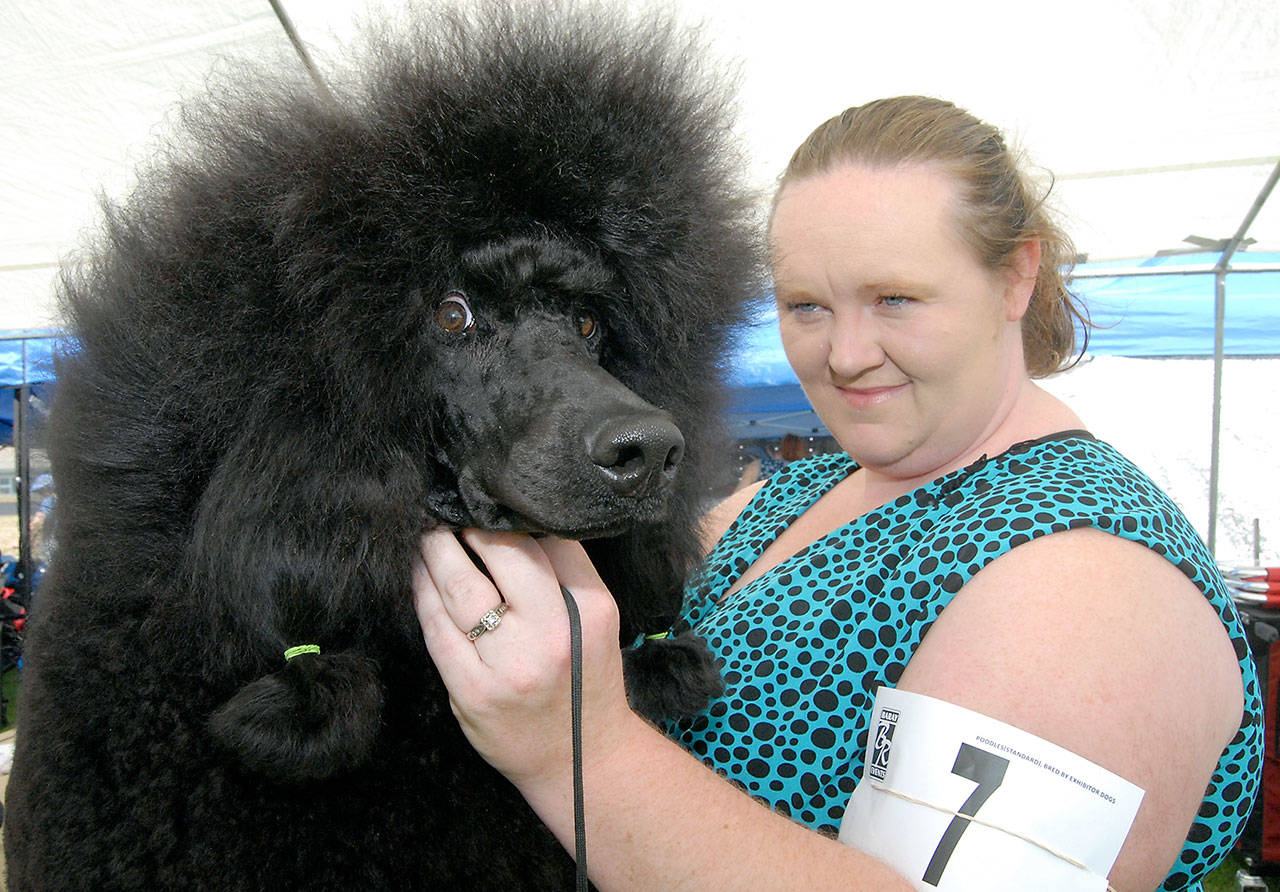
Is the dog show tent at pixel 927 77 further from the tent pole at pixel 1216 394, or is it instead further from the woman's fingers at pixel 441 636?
the woman's fingers at pixel 441 636

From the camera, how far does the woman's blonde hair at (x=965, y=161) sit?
1.08m

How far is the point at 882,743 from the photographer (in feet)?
2.77

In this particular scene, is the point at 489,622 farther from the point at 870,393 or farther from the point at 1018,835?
the point at 870,393

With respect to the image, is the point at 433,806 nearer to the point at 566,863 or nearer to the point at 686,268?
the point at 566,863

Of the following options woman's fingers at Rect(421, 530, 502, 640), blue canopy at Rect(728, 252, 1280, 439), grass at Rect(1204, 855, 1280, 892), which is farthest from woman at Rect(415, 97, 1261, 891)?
blue canopy at Rect(728, 252, 1280, 439)

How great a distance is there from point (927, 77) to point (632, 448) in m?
3.16

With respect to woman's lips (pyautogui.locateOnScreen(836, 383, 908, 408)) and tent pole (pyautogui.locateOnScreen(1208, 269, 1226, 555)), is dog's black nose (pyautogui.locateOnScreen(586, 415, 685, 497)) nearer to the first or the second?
woman's lips (pyautogui.locateOnScreen(836, 383, 908, 408))

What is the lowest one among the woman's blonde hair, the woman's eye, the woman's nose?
the woman's nose

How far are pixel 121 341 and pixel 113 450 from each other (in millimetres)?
107

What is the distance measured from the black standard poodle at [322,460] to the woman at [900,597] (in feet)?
0.27

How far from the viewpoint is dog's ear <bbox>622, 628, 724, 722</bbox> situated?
3.02ft

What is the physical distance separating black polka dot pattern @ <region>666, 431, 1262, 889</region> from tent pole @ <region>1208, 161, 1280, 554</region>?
364 centimetres

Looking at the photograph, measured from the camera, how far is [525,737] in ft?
2.59

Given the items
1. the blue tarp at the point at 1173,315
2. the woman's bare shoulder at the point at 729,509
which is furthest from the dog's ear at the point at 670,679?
the blue tarp at the point at 1173,315
